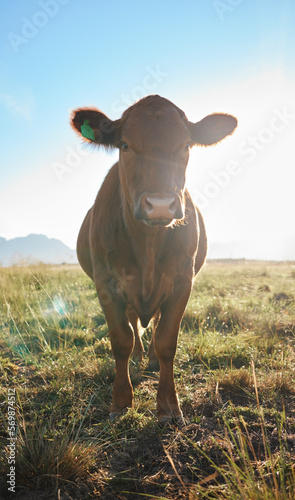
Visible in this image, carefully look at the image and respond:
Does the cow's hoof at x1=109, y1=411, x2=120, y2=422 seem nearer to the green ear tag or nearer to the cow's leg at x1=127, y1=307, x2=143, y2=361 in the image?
the cow's leg at x1=127, y1=307, x2=143, y2=361

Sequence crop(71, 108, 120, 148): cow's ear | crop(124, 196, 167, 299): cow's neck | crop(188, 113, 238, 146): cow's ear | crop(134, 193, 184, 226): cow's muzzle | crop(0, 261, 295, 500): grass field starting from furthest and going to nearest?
1. crop(188, 113, 238, 146): cow's ear
2. crop(71, 108, 120, 148): cow's ear
3. crop(124, 196, 167, 299): cow's neck
4. crop(134, 193, 184, 226): cow's muzzle
5. crop(0, 261, 295, 500): grass field

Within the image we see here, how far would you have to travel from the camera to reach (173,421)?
8.55 feet

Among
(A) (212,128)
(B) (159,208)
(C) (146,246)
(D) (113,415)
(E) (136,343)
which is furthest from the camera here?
(E) (136,343)

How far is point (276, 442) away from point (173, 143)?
7.19ft

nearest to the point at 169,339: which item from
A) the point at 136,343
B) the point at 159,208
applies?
the point at 159,208

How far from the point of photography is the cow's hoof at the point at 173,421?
102 inches

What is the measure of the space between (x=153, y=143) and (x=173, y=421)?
80.6 inches

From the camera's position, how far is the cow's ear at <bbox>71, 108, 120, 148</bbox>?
3.33 metres

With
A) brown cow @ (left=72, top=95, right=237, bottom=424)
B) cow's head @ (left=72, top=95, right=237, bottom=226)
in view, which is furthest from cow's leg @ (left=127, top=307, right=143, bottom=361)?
cow's head @ (left=72, top=95, right=237, bottom=226)

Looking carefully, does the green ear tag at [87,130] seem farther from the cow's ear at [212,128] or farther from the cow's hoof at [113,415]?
the cow's hoof at [113,415]

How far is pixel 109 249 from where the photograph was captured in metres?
3.15

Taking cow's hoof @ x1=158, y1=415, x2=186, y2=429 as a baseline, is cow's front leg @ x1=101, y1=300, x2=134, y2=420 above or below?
above

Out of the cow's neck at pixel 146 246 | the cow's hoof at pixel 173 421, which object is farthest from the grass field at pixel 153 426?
the cow's neck at pixel 146 246

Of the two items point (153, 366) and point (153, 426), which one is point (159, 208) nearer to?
point (153, 426)
